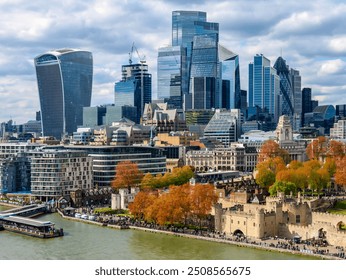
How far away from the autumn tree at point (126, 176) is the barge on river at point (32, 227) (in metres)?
30.6

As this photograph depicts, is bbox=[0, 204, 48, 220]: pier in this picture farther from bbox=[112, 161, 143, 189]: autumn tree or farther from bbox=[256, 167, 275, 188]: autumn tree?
bbox=[256, 167, 275, 188]: autumn tree

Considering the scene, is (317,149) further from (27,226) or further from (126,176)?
(27,226)

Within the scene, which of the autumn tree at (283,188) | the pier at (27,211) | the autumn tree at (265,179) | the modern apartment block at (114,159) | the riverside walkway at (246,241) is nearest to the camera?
the riverside walkway at (246,241)

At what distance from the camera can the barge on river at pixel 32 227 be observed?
78125mm

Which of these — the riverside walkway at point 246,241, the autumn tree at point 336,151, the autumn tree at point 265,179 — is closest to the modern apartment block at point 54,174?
the riverside walkway at point 246,241

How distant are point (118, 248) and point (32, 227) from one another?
1601 cm

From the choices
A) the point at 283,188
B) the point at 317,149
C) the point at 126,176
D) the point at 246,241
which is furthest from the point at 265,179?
the point at 317,149

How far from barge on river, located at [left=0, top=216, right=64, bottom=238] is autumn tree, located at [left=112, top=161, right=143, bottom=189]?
100 ft

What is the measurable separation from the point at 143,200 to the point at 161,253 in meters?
19.7

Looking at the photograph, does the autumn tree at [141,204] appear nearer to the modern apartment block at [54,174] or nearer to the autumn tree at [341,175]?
the modern apartment block at [54,174]

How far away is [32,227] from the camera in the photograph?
8088 cm

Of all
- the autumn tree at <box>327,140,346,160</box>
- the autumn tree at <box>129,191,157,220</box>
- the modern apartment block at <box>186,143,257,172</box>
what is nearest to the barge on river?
the autumn tree at <box>129,191,157,220</box>

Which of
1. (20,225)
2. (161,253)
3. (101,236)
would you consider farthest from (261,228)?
(20,225)

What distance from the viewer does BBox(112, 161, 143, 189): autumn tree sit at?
4483 inches
